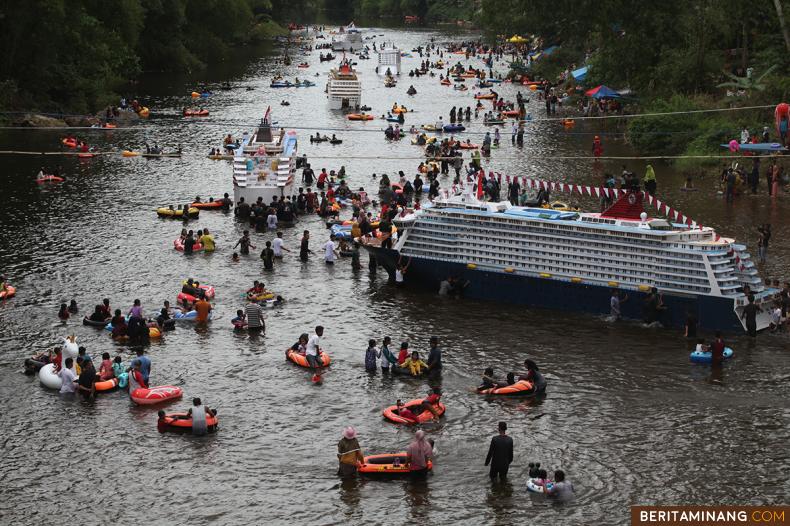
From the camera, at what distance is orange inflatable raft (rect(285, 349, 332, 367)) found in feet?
130

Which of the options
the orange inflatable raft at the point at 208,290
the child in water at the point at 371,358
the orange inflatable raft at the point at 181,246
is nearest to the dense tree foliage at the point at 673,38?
the orange inflatable raft at the point at 181,246

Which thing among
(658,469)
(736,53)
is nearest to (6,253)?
(658,469)

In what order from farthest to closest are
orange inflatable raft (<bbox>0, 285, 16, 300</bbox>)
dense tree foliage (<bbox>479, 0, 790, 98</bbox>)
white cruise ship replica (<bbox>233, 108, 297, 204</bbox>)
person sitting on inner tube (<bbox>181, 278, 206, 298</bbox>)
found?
dense tree foliage (<bbox>479, 0, 790, 98</bbox>)
white cruise ship replica (<bbox>233, 108, 297, 204</bbox>)
orange inflatable raft (<bbox>0, 285, 16, 300</bbox>)
person sitting on inner tube (<bbox>181, 278, 206, 298</bbox>)

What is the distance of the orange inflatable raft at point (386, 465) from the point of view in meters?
31.1

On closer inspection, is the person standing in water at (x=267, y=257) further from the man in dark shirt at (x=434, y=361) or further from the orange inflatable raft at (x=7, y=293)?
the man in dark shirt at (x=434, y=361)

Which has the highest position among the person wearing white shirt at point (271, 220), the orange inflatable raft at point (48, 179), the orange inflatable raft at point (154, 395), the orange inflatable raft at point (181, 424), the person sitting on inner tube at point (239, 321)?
the orange inflatable raft at point (48, 179)

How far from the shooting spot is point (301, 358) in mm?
39656

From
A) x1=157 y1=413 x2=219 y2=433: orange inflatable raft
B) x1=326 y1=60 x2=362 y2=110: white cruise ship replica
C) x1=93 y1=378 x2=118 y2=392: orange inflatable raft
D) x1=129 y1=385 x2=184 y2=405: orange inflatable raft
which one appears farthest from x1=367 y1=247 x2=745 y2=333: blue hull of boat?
x1=326 y1=60 x2=362 y2=110: white cruise ship replica

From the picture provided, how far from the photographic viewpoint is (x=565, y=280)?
147ft

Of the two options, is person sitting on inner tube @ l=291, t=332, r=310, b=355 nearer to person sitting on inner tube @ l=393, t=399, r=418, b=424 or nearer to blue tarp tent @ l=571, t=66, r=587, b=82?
person sitting on inner tube @ l=393, t=399, r=418, b=424

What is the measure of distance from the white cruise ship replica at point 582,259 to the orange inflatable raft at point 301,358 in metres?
9.20

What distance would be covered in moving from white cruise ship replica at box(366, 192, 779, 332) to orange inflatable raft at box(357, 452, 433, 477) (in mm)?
15342

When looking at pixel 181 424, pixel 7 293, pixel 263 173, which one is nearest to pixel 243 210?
pixel 263 173

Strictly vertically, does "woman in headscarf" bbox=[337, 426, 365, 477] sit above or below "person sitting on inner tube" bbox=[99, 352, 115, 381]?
below
